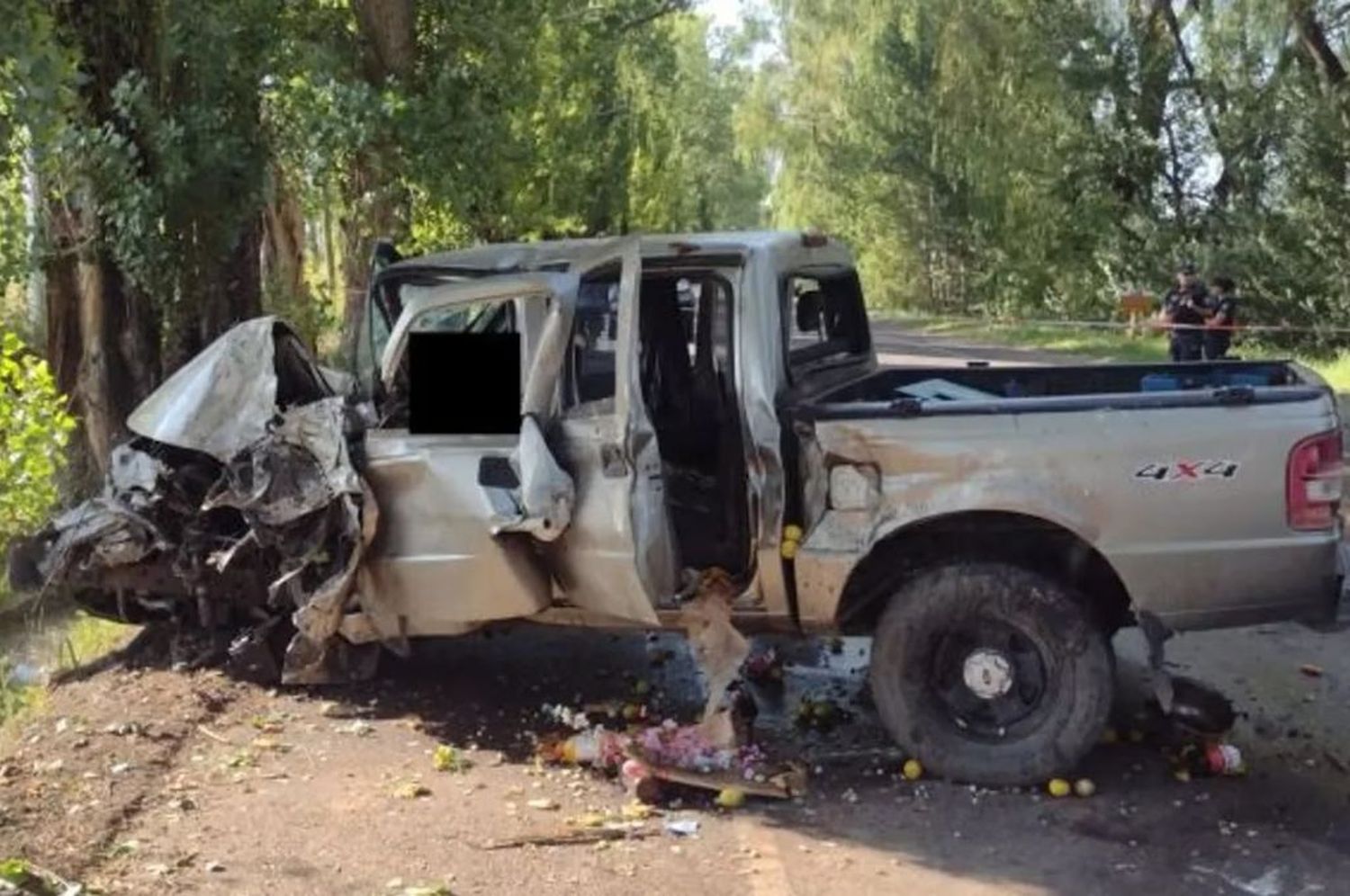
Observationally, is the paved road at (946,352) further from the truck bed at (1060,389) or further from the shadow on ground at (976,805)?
the shadow on ground at (976,805)

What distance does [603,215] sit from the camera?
30.3 m

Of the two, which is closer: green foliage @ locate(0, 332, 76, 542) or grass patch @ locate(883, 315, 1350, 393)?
green foliage @ locate(0, 332, 76, 542)

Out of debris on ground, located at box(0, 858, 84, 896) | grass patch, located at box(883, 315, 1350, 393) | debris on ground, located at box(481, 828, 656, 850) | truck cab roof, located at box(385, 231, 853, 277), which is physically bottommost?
grass patch, located at box(883, 315, 1350, 393)

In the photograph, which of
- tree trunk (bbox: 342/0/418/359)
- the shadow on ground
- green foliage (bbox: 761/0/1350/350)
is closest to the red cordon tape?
green foliage (bbox: 761/0/1350/350)

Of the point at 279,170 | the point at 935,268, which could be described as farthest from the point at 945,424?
the point at 935,268

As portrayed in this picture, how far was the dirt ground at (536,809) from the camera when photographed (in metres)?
4.94

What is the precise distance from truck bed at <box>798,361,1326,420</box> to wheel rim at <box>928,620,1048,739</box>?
0.85 m

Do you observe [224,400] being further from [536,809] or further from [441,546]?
[536,809]

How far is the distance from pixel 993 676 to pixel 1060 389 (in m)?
1.81

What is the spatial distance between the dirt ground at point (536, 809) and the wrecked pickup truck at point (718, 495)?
0.33 m

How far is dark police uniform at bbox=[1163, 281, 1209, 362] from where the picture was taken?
57.1 feet

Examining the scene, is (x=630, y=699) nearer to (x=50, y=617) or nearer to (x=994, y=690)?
(x=994, y=690)

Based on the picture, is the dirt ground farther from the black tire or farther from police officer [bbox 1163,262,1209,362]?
police officer [bbox 1163,262,1209,362]

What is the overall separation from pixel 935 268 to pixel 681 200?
9619mm
